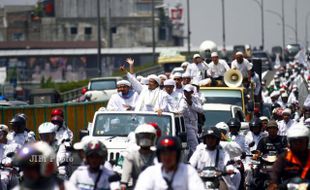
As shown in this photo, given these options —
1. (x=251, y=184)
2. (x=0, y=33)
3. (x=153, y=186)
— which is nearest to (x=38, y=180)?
(x=153, y=186)

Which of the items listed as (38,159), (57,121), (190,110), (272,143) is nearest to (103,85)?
(190,110)

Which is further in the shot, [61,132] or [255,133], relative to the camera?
[255,133]

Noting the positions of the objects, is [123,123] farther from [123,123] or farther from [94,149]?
[94,149]

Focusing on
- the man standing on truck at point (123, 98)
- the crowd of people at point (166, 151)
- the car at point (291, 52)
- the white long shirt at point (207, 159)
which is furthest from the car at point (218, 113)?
the car at point (291, 52)

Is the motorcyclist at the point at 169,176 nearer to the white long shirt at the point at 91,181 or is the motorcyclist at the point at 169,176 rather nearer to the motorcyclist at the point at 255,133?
the white long shirt at the point at 91,181

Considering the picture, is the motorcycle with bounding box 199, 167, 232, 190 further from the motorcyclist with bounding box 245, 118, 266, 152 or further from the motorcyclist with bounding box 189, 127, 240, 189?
the motorcyclist with bounding box 245, 118, 266, 152

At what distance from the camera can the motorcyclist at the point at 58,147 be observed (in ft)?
56.6

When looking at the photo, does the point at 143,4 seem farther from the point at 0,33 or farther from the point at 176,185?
the point at 176,185

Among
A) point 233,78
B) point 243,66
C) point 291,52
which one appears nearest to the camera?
point 233,78

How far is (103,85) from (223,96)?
780 inches

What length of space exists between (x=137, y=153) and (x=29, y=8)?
140704 millimetres

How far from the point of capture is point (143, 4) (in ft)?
473

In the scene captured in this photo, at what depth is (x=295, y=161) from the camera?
13023 millimetres

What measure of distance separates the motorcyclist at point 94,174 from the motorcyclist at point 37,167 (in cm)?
208
